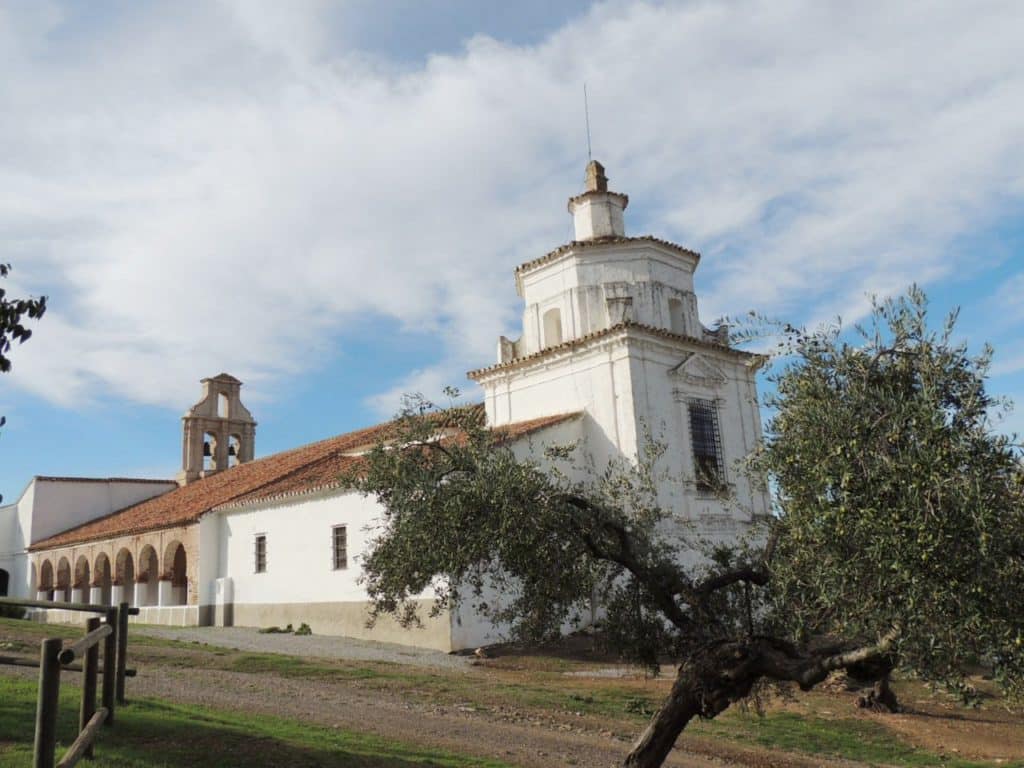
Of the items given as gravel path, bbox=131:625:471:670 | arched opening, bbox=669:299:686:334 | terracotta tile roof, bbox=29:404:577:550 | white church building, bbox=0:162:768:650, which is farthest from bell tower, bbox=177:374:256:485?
arched opening, bbox=669:299:686:334

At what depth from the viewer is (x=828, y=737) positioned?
1494cm

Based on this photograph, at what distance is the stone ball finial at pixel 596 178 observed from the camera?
28.3 meters

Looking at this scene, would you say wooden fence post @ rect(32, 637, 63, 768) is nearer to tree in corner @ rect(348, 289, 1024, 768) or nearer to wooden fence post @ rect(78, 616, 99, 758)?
wooden fence post @ rect(78, 616, 99, 758)

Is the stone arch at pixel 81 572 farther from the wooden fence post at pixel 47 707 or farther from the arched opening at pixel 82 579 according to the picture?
the wooden fence post at pixel 47 707

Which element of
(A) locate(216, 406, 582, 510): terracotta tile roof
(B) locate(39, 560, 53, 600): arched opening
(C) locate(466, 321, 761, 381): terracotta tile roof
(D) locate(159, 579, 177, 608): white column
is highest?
(C) locate(466, 321, 761, 381): terracotta tile roof

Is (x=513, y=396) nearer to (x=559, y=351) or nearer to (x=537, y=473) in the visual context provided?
(x=559, y=351)

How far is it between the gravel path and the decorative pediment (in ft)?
33.7

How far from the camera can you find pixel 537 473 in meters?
9.97

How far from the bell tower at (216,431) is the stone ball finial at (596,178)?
22.4 meters

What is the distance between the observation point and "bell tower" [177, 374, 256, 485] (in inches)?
1650

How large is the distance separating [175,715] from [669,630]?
6291 mm


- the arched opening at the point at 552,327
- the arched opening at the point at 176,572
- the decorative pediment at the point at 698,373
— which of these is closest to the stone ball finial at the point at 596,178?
the arched opening at the point at 552,327

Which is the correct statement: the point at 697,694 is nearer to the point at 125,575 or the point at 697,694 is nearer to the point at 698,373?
the point at 698,373

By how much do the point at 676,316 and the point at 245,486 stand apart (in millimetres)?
16808
